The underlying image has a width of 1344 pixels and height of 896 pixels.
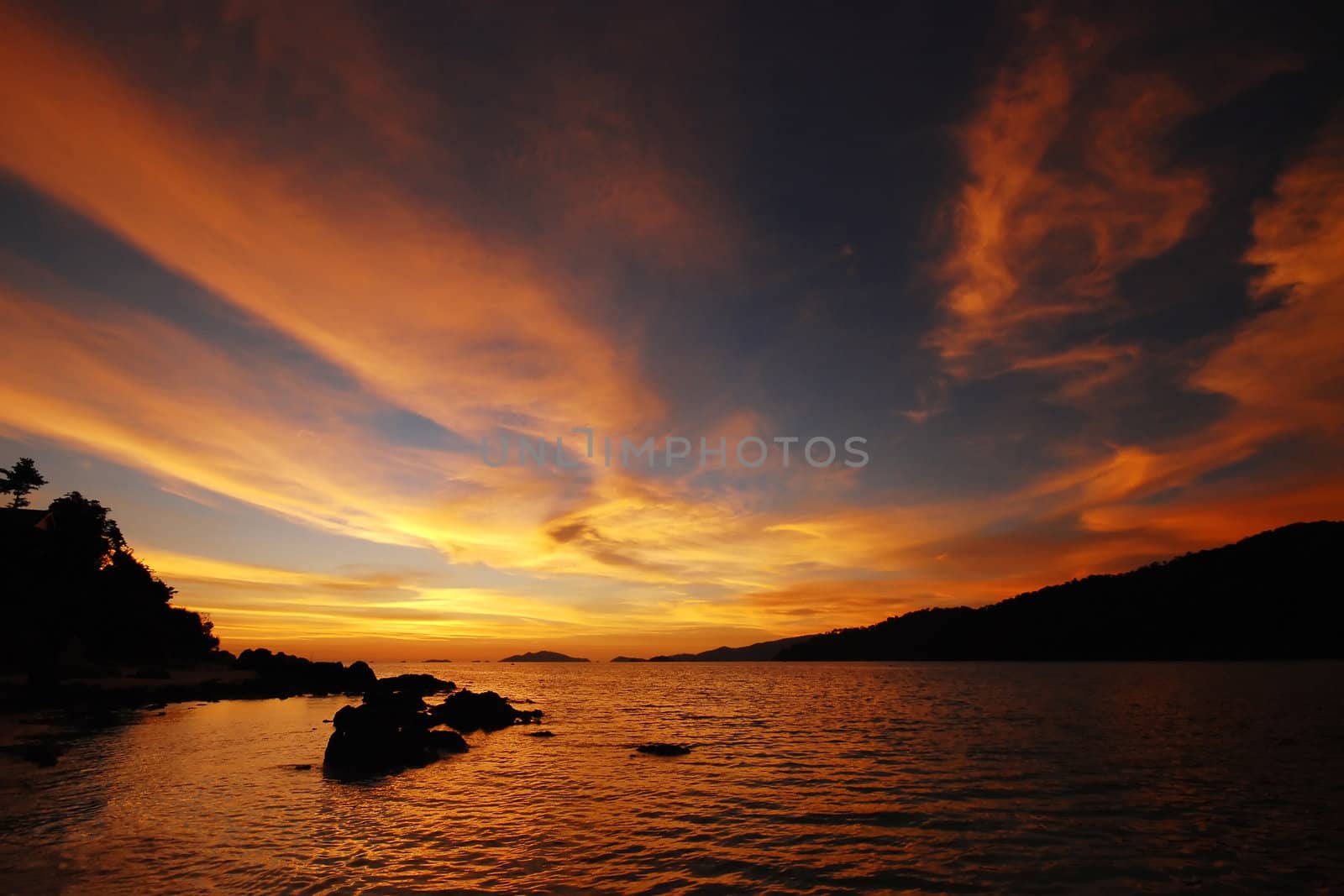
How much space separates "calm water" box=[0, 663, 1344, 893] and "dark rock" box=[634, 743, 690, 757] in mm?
847

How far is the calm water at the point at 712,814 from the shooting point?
16781 mm

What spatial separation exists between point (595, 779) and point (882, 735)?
2360cm

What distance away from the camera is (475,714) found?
5269 cm

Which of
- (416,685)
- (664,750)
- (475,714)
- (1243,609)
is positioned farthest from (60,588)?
(1243,609)

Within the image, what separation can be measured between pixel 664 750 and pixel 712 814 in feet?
49.5

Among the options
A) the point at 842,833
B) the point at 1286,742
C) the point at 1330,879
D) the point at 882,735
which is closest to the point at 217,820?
the point at 842,833

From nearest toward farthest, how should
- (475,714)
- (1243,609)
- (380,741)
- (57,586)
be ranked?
(380,741), (57,586), (475,714), (1243,609)

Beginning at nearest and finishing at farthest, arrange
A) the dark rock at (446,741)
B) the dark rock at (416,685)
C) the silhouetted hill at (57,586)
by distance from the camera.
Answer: the dark rock at (446,741) → the silhouetted hill at (57,586) → the dark rock at (416,685)

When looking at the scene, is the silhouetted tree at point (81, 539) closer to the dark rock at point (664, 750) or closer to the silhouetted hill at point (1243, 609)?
the dark rock at point (664, 750)

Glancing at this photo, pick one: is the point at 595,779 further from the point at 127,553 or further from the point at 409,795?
the point at 127,553

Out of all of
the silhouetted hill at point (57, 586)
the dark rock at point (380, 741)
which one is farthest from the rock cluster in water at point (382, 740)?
the silhouetted hill at point (57, 586)

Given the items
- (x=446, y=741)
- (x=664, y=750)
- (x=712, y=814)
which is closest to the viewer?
(x=712, y=814)

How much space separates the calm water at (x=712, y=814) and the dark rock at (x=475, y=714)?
23.7 ft

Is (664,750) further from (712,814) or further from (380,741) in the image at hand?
(380,741)
